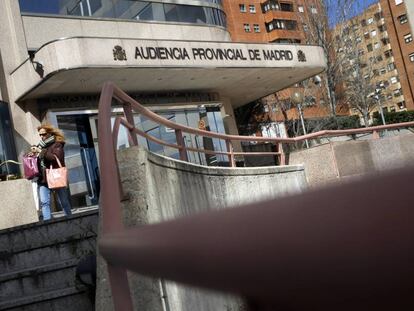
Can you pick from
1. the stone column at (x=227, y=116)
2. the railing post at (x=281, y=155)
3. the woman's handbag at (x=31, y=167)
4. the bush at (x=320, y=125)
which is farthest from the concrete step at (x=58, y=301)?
the bush at (x=320, y=125)

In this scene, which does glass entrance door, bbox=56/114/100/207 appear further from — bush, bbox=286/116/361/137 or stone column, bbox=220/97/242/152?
bush, bbox=286/116/361/137

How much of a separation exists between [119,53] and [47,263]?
12631 mm

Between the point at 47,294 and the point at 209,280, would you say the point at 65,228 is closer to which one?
the point at 47,294

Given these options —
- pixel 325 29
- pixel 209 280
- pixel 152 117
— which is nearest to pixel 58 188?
pixel 152 117

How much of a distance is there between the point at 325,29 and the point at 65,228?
30.6 metres

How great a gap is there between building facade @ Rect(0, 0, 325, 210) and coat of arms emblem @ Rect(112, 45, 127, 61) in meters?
0.03

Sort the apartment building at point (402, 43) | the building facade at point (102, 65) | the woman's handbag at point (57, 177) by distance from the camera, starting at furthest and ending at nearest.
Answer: the apartment building at point (402, 43)
the building facade at point (102, 65)
the woman's handbag at point (57, 177)

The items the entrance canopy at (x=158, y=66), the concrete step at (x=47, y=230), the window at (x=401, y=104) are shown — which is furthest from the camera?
the window at (x=401, y=104)

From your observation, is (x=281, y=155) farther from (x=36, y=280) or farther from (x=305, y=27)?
(x=305, y=27)

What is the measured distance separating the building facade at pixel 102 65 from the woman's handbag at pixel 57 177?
8.22 m

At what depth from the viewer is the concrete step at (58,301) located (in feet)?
14.5

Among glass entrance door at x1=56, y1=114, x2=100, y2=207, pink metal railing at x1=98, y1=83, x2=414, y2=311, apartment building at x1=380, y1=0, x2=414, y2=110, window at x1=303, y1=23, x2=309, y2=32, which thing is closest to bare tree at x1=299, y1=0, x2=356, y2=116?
window at x1=303, y1=23, x2=309, y2=32

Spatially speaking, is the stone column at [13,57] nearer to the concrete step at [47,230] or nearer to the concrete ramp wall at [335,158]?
the concrete ramp wall at [335,158]

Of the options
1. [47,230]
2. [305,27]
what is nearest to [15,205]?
[47,230]
